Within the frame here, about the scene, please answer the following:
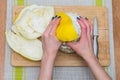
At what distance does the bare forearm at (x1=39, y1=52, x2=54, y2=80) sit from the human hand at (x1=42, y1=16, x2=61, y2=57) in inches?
0.7

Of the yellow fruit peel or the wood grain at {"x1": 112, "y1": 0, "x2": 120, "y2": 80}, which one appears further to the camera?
the wood grain at {"x1": 112, "y1": 0, "x2": 120, "y2": 80}

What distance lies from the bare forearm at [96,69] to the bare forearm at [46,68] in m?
0.11

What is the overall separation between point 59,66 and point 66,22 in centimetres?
16

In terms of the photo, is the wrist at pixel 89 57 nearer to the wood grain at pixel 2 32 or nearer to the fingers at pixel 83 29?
the fingers at pixel 83 29

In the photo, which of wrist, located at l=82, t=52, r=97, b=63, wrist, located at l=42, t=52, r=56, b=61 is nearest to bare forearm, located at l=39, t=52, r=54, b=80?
wrist, located at l=42, t=52, r=56, b=61

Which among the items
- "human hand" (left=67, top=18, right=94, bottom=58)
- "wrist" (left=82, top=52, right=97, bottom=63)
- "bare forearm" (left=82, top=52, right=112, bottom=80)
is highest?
"human hand" (left=67, top=18, right=94, bottom=58)

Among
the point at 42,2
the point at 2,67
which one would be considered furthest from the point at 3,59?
the point at 42,2

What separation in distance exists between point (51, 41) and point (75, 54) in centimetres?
10

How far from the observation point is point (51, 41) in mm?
786

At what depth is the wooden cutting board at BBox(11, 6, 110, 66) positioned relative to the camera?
832 millimetres

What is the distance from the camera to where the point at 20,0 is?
899 mm

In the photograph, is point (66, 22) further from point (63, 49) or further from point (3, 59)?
point (3, 59)

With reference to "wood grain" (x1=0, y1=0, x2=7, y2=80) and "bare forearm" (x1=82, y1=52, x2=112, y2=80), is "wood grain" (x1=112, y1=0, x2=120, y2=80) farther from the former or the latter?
"wood grain" (x1=0, y1=0, x2=7, y2=80)

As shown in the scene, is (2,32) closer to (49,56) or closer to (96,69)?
(49,56)
